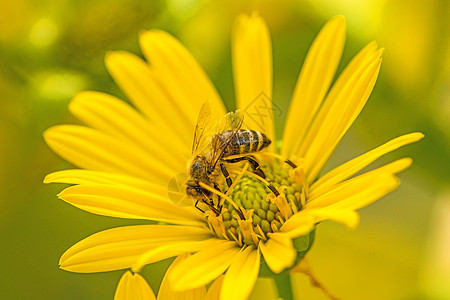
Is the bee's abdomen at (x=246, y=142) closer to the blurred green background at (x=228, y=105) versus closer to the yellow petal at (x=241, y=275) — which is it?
the yellow petal at (x=241, y=275)

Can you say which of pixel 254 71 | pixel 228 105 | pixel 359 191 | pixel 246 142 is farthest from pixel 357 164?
pixel 228 105

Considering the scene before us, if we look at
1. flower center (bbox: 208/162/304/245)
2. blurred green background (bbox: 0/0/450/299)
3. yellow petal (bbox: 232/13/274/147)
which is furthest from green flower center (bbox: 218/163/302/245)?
blurred green background (bbox: 0/0/450/299)

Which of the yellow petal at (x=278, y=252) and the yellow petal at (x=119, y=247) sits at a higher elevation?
the yellow petal at (x=119, y=247)

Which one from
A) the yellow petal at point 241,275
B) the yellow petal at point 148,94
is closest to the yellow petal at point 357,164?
the yellow petal at point 241,275

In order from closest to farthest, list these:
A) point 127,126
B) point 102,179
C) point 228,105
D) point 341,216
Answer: point 341,216 → point 102,179 → point 127,126 → point 228,105

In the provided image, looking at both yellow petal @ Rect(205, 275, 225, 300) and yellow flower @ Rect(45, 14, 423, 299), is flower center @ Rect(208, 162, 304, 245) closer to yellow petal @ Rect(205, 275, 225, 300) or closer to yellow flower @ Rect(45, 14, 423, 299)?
yellow flower @ Rect(45, 14, 423, 299)

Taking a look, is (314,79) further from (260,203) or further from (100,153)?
(100,153)
